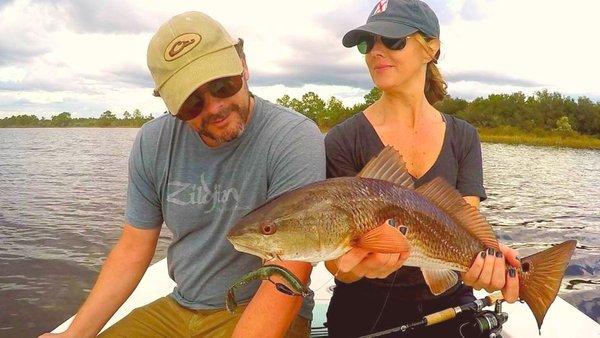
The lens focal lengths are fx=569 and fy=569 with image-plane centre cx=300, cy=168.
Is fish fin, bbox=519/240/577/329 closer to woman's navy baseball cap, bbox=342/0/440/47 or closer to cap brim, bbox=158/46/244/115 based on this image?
woman's navy baseball cap, bbox=342/0/440/47

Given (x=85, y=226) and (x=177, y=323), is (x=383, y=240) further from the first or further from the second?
(x=85, y=226)

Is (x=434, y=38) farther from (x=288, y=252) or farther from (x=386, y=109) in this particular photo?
(x=288, y=252)

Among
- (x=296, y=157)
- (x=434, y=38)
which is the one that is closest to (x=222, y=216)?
(x=296, y=157)

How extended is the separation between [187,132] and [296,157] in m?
0.72

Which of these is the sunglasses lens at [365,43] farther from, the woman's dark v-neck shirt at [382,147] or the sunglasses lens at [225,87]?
the sunglasses lens at [225,87]

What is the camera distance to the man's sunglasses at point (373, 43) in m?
3.04

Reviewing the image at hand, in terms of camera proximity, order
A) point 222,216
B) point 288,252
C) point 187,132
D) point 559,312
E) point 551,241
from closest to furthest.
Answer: point 288,252
point 222,216
point 187,132
point 559,312
point 551,241

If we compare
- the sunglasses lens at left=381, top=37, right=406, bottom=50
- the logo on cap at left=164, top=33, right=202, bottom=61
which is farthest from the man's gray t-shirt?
the sunglasses lens at left=381, top=37, right=406, bottom=50

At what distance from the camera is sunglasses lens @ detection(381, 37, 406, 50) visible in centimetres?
→ 303

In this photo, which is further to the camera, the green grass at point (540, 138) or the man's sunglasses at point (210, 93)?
the green grass at point (540, 138)

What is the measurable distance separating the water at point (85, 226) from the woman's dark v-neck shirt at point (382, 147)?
192 inches

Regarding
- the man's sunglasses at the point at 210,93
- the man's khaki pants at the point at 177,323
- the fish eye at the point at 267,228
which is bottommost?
the man's khaki pants at the point at 177,323

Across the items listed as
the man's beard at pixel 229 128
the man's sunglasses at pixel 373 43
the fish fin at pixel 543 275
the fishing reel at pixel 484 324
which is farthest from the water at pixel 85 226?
the man's sunglasses at pixel 373 43

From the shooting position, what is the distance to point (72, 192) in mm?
A: 19062
